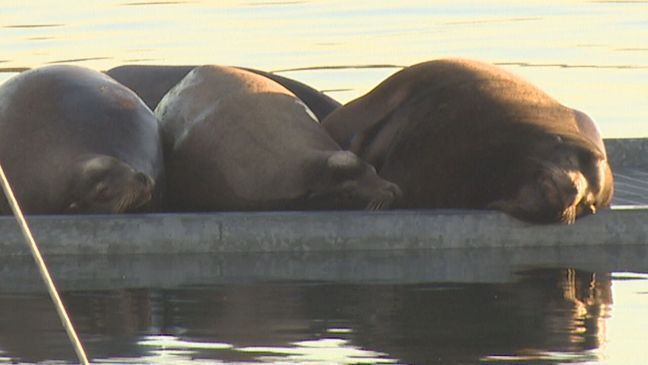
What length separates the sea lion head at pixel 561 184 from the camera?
31.9ft

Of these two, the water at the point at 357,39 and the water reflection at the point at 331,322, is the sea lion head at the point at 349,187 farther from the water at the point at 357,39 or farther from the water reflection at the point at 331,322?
the water at the point at 357,39

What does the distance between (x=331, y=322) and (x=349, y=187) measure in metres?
1.88

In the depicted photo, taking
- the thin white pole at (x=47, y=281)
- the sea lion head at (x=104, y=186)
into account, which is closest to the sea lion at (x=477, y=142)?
the sea lion head at (x=104, y=186)

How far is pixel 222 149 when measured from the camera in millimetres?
10453

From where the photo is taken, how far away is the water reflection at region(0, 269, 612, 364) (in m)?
7.84

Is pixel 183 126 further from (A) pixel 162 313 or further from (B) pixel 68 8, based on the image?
(B) pixel 68 8

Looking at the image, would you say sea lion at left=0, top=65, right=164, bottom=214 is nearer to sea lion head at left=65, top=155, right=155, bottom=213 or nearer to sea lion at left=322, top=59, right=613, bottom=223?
sea lion head at left=65, top=155, right=155, bottom=213

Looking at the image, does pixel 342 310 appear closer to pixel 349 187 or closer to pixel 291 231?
pixel 291 231

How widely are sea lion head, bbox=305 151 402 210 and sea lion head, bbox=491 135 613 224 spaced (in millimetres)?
532

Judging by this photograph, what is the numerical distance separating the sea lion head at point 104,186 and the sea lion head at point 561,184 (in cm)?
149

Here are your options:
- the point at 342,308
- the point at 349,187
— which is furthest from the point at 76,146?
the point at 342,308

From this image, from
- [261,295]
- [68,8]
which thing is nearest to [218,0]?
[68,8]

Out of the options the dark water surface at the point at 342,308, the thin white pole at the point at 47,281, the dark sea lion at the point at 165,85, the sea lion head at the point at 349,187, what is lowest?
Result: the dark water surface at the point at 342,308

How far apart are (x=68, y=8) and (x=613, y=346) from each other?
21340 millimetres
